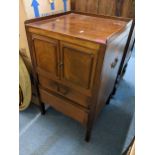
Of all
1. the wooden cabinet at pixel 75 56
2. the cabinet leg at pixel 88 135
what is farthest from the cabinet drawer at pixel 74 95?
the cabinet leg at pixel 88 135

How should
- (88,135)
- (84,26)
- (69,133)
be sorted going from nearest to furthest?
1. (84,26)
2. (88,135)
3. (69,133)

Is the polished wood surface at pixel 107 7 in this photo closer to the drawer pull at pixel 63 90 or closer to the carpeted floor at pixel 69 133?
the drawer pull at pixel 63 90

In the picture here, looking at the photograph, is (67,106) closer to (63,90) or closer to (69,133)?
(63,90)

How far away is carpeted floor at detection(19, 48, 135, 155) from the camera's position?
135 cm

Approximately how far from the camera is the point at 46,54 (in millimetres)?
1105

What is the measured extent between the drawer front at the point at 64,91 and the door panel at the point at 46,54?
103 millimetres

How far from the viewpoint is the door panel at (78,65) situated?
3.02 feet

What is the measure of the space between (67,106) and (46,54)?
0.49 metres

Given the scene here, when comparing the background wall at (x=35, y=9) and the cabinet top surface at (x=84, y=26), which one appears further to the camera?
the background wall at (x=35, y=9)

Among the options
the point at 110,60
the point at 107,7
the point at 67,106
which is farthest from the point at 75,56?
the point at 107,7
